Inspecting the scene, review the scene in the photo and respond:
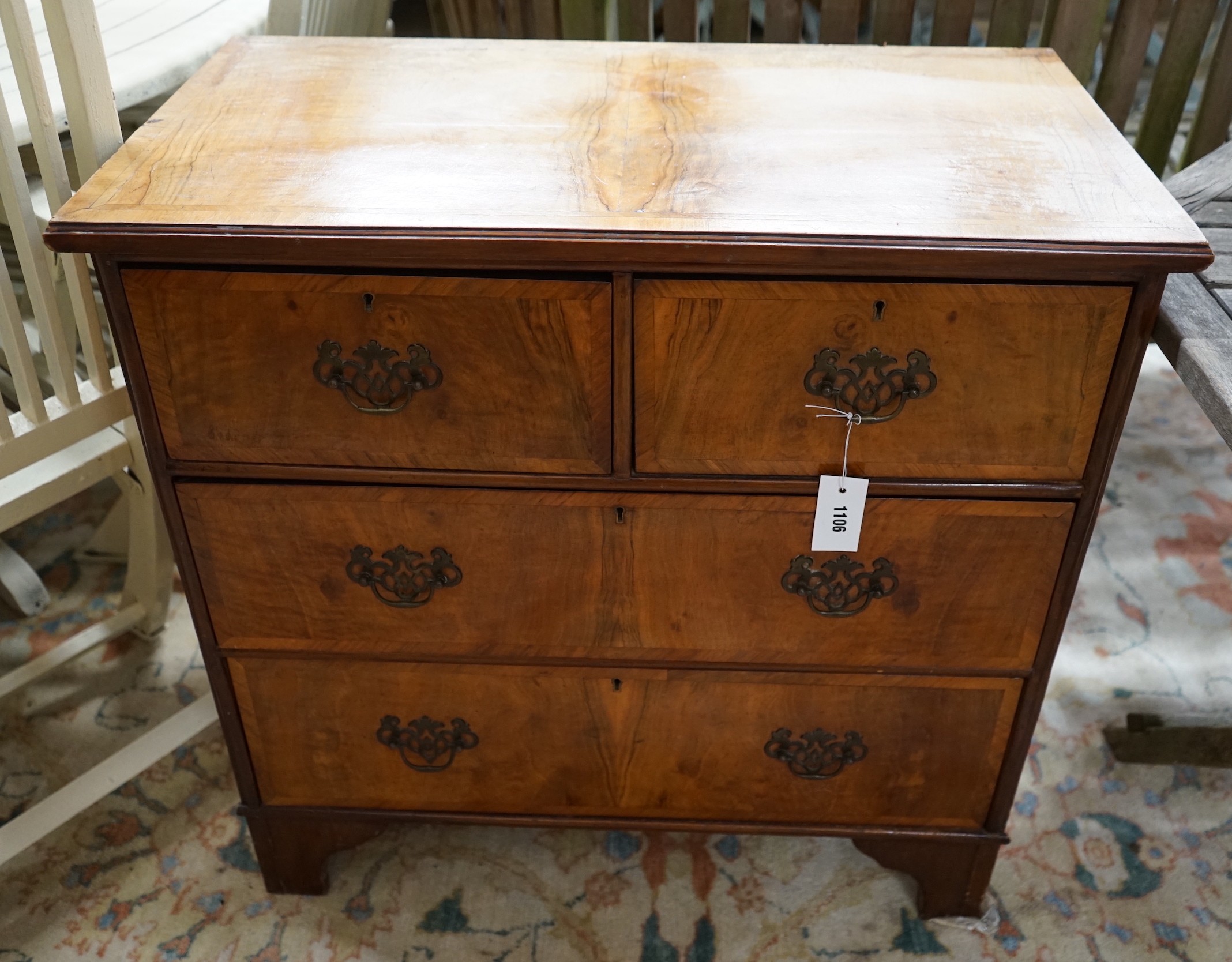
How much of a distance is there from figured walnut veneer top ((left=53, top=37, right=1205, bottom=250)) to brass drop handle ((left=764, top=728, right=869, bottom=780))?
58cm

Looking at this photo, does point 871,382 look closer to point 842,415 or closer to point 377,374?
point 842,415

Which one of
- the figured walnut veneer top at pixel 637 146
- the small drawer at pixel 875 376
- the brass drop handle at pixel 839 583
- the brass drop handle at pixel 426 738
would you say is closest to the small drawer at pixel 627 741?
the brass drop handle at pixel 426 738

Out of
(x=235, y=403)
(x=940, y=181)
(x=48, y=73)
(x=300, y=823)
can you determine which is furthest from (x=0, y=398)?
(x=940, y=181)

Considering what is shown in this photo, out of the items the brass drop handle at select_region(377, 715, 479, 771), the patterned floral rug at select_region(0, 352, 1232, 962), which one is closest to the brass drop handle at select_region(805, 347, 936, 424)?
the brass drop handle at select_region(377, 715, 479, 771)

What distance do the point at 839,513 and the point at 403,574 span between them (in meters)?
0.43

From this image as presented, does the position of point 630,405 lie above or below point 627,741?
above

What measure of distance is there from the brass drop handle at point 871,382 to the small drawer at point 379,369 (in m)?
0.18

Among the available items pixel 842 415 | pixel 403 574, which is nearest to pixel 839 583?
pixel 842 415

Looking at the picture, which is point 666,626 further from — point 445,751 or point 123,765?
point 123,765

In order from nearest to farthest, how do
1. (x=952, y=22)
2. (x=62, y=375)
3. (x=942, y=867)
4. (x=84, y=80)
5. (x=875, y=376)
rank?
(x=875, y=376) < (x=84, y=80) < (x=62, y=375) < (x=942, y=867) < (x=952, y=22)

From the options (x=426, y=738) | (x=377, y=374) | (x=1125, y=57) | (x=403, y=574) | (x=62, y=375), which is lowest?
(x=426, y=738)

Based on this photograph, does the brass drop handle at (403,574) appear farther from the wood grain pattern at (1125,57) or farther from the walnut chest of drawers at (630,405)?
the wood grain pattern at (1125,57)

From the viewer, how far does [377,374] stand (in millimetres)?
951

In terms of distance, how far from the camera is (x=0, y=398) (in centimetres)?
114
